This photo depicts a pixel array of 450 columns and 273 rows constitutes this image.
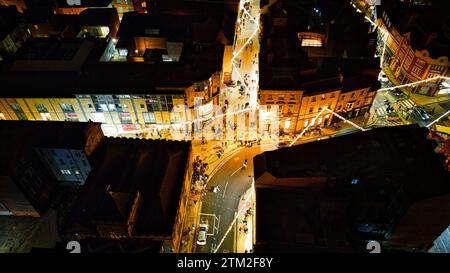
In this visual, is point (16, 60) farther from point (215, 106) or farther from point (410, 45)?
point (410, 45)

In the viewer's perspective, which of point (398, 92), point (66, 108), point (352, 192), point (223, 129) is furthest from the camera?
point (398, 92)

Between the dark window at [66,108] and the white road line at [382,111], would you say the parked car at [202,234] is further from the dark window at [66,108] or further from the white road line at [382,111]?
the white road line at [382,111]

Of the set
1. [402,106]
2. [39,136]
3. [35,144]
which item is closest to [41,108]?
[39,136]

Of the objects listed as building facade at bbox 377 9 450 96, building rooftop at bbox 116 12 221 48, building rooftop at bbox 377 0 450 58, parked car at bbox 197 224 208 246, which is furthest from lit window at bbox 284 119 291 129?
building rooftop at bbox 377 0 450 58

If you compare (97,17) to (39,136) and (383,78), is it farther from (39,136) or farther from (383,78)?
(383,78)

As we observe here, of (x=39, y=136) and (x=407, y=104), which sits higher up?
(x=407, y=104)

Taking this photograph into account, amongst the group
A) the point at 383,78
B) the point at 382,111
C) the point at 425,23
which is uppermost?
the point at 425,23

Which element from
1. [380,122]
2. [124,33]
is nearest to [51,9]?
[124,33]

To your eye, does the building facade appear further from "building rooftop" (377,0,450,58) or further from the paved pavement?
the paved pavement
